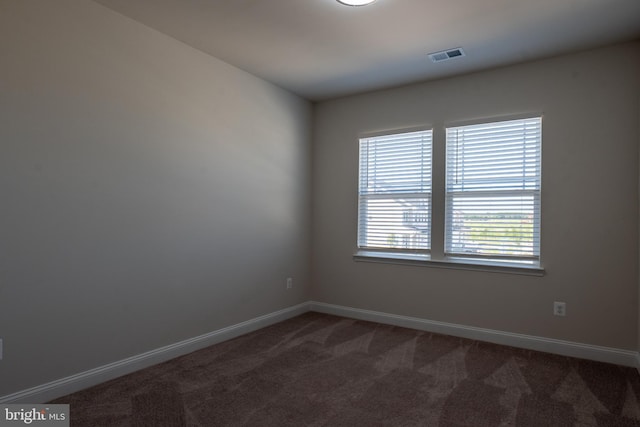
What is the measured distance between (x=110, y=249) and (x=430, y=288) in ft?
9.76

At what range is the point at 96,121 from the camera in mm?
2691

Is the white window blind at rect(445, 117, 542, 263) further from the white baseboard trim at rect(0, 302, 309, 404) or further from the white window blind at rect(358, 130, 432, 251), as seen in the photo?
the white baseboard trim at rect(0, 302, 309, 404)

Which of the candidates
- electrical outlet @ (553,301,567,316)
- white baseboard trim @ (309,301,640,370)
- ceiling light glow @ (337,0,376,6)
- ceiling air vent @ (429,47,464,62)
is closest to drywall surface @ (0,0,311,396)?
white baseboard trim @ (309,301,640,370)

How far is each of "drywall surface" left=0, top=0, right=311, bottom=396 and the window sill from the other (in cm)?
119

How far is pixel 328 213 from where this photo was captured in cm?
477

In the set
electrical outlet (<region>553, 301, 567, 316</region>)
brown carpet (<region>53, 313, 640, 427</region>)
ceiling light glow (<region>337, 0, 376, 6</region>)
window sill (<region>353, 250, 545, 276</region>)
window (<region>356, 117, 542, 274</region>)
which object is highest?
ceiling light glow (<region>337, 0, 376, 6</region>)

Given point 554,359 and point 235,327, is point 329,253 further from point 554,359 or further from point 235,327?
point 554,359

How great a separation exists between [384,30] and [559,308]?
2772 millimetres

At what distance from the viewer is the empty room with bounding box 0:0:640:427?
2.41 metres

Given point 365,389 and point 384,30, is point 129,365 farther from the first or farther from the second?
point 384,30

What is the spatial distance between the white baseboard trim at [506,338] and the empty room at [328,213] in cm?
2

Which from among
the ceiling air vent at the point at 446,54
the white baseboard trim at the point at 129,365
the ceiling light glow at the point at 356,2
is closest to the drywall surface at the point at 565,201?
the ceiling air vent at the point at 446,54

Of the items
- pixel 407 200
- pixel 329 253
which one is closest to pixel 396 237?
pixel 407 200

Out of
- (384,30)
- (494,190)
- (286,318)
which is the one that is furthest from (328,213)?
(384,30)
